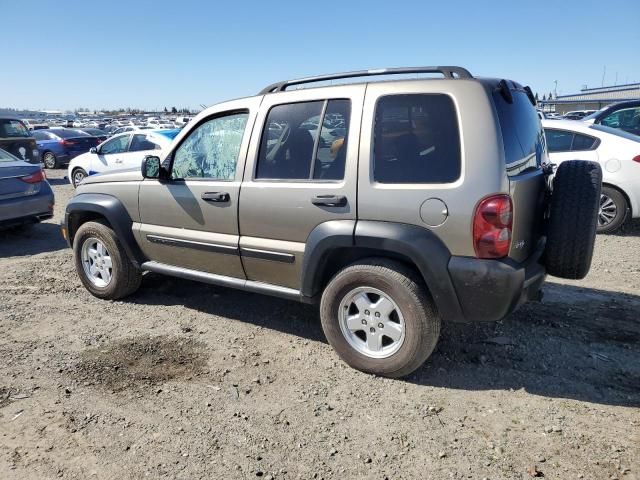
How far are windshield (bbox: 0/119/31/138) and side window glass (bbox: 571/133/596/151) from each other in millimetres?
12821

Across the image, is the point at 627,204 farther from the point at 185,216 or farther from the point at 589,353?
the point at 185,216

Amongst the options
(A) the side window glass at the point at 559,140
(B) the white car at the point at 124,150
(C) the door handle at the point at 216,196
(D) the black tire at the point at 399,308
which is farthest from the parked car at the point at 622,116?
(B) the white car at the point at 124,150

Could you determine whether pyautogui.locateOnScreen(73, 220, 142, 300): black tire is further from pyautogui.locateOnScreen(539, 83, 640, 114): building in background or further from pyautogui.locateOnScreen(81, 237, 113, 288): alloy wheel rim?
pyautogui.locateOnScreen(539, 83, 640, 114): building in background

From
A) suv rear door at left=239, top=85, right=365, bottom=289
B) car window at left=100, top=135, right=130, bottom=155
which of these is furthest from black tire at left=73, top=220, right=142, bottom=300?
car window at left=100, top=135, right=130, bottom=155

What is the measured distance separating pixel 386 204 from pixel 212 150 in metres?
1.72

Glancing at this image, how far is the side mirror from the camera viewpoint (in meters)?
4.30

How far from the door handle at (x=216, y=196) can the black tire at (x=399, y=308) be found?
1.10 m

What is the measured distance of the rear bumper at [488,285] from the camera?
9.73 feet

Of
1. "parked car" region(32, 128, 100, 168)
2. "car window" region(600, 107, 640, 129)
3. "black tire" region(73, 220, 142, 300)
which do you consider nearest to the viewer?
"black tire" region(73, 220, 142, 300)

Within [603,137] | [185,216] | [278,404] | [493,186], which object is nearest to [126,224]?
[185,216]

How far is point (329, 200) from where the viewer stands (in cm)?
340

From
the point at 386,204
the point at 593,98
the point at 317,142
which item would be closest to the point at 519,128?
the point at 386,204

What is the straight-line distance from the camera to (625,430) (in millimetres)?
Result: 2818

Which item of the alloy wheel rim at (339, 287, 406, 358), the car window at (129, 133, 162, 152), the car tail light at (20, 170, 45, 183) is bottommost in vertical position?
the alloy wheel rim at (339, 287, 406, 358)
